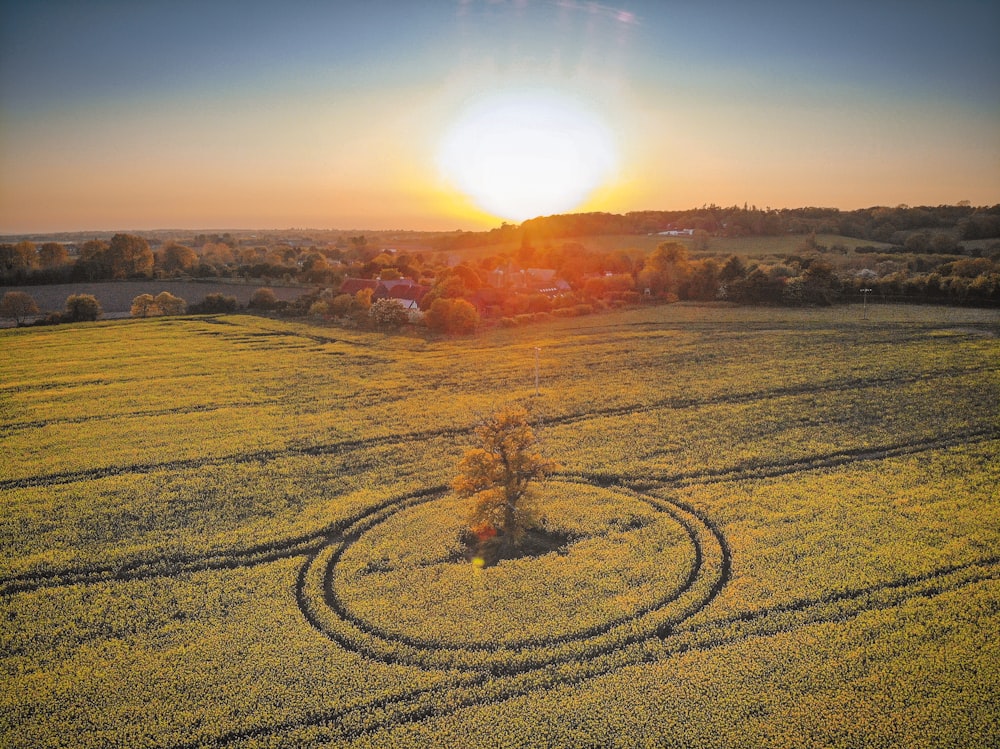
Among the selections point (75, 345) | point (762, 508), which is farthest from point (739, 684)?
point (75, 345)

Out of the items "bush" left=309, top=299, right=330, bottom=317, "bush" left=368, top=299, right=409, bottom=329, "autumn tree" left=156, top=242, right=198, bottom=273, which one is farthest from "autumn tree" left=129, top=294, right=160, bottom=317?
"bush" left=368, top=299, right=409, bottom=329

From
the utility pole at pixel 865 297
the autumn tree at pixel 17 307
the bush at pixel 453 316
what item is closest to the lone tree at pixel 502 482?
the bush at pixel 453 316

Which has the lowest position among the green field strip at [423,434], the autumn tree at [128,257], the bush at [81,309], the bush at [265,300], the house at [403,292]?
the green field strip at [423,434]

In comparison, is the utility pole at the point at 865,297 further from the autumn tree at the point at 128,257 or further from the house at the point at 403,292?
the autumn tree at the point at 128,257

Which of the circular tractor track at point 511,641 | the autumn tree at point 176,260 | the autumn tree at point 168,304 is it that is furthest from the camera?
the autumn tree at point 176,260

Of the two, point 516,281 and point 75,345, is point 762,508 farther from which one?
point 516,281

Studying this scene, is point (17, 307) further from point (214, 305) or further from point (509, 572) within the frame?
point (509, 572)

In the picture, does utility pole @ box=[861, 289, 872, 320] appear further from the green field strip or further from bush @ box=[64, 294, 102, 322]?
bush @ box=[64, 294, 102, 322]
